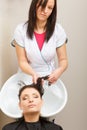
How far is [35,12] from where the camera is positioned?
1695 mm

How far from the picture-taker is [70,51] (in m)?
2.20

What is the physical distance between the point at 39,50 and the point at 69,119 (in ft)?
2.62

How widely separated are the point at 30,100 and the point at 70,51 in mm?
848

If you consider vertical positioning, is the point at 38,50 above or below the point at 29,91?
above

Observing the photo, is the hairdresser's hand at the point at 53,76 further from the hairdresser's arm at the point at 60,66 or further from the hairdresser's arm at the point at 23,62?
the hairdresser's arm at the point at 23,62

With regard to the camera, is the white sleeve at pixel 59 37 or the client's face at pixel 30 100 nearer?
the client's face at pixel 30 100

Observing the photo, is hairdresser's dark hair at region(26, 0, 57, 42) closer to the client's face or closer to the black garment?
the client's face

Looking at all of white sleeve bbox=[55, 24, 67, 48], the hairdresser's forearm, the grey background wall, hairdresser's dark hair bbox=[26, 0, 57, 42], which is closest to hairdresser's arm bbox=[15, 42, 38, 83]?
the hairdresser's forearm

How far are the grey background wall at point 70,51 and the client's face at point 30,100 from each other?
0.62 metres

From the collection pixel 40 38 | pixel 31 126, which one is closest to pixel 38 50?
pixel 40 38

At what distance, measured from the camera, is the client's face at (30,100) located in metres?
1.45

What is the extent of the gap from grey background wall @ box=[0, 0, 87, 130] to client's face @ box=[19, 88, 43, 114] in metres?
0.62

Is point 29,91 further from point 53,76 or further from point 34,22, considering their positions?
point 34,22

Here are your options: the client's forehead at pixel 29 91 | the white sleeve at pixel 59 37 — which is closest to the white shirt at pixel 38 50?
the white sleeve at pixel 59 37
